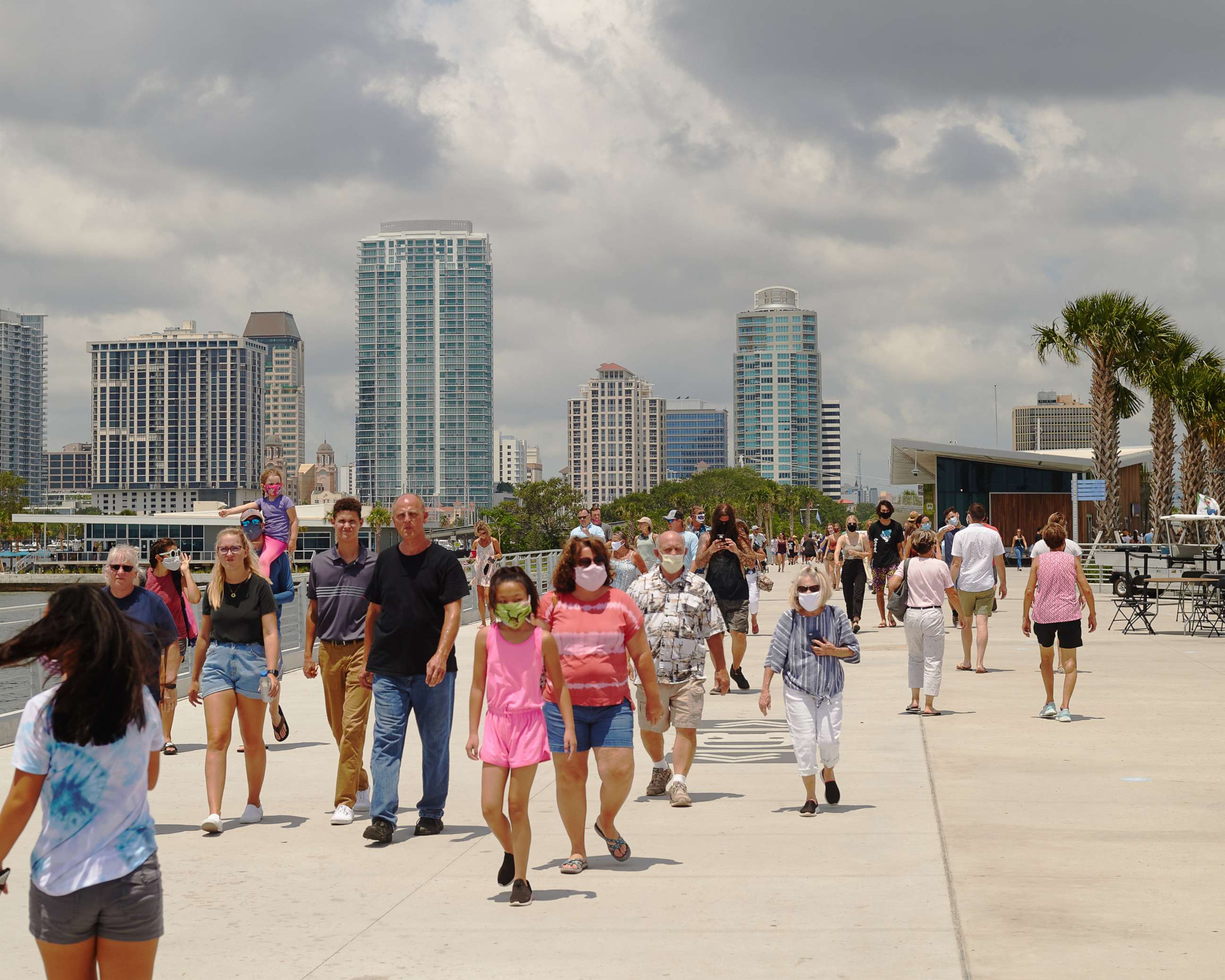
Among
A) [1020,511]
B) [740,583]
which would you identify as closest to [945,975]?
[740,583]

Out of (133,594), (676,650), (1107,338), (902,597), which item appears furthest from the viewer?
(1107,338)

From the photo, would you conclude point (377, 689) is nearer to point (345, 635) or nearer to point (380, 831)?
point (345, 635)

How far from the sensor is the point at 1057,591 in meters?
11.7

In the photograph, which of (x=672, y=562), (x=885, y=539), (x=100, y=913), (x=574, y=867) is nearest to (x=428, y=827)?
(x=574, y=867)

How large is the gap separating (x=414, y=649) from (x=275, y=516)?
451 centimetres

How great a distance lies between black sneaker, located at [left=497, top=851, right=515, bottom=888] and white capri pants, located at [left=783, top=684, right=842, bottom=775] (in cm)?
234

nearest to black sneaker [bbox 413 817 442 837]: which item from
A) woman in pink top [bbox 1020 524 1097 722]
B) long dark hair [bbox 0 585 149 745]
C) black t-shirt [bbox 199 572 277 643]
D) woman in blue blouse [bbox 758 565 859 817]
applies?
black t-shirt [bbox 199 572 277 643]

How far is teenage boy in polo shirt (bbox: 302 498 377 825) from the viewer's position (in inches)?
305

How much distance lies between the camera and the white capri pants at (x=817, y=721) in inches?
314

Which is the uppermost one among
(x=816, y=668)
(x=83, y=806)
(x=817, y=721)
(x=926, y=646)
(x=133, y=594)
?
(x=133, y=594)

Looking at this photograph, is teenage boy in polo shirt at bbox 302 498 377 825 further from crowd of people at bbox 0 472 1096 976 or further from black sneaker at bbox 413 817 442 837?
black sneaker at bbox 413 817 442 837

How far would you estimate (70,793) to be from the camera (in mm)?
3641

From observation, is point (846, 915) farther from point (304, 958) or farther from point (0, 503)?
point (0, 503)

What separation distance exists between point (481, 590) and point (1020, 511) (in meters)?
43.3
